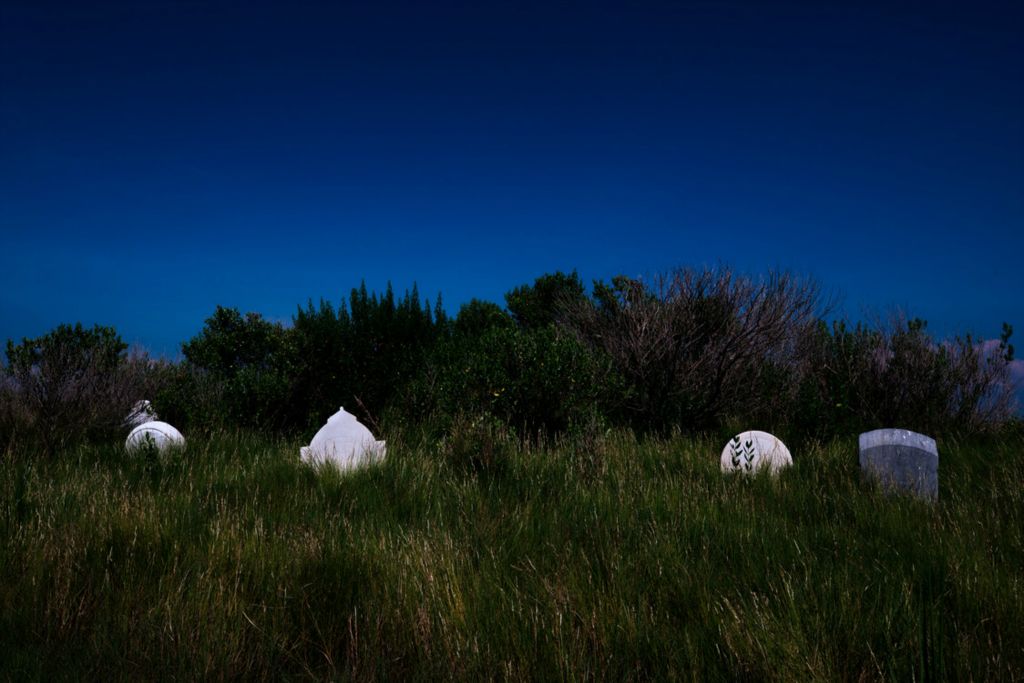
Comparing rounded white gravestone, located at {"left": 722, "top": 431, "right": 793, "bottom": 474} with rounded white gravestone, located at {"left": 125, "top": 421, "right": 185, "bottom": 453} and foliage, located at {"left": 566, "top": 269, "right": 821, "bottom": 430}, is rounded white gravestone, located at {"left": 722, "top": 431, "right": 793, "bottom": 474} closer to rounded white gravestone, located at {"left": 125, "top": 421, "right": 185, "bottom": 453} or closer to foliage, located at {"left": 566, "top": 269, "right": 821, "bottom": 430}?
foliage, located at {"left": 566, "top": 269, "right": 821, "bottom": 430}

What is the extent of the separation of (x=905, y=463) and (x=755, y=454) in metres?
1.22

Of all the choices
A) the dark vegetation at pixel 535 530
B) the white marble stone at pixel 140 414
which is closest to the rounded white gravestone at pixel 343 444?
the dark vegetation at pixel 535 530

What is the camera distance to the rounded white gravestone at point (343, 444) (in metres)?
5.59

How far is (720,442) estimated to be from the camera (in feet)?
23.1

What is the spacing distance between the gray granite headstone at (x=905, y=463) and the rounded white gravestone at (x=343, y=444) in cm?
453

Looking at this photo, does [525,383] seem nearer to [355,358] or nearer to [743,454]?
[743,454]

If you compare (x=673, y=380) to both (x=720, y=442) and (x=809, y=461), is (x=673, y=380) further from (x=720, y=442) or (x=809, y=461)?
(x=809, y=461)

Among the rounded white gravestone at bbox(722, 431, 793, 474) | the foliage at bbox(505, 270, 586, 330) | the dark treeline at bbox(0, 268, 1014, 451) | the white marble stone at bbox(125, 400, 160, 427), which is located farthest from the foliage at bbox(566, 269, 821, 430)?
the white marble stone at bbox(125, 400, 160, 427)

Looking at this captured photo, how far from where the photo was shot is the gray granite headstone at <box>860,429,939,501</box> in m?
4.64

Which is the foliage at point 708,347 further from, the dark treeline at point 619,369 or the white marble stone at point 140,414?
the white marble stone at point 140,414

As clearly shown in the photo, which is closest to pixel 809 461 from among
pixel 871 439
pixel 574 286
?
pixel 871 439

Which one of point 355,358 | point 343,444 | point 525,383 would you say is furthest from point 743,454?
point 355,358

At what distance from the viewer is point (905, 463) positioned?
4.71 metres

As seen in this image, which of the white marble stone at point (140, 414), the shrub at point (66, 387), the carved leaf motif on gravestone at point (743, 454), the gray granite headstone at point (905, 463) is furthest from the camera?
the white marble stone at point (140, 414)
